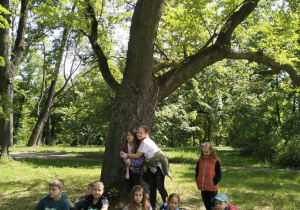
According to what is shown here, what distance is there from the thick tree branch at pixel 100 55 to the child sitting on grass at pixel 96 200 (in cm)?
303

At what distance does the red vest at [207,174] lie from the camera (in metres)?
5.26

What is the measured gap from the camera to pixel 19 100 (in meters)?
39.3

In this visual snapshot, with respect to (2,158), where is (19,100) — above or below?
above

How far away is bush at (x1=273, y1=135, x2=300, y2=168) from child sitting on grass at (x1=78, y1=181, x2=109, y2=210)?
13.8m

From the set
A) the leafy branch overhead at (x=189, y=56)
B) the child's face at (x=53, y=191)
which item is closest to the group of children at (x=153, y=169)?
the child's face at (x=53, y=191)

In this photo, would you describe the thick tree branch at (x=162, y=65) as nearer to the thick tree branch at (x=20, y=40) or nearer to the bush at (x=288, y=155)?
the thick tree branch at (x=20, y=40)

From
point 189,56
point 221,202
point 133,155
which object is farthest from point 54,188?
point 189,56

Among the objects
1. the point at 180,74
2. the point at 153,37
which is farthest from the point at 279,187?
the point at 153,37

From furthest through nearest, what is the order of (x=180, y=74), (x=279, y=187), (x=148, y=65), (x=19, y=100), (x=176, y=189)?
(x=19, y=100) < (x=279, y=187) < (x=176, y=189) < (x=180, y=74) < (x=148, y=65)

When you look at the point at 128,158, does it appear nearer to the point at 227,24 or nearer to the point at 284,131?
the point at 227,24

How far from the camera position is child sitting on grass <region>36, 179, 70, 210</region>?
4.23 m

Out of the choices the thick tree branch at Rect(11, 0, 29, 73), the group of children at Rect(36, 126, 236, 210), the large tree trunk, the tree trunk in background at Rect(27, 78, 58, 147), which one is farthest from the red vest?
the tree trunk in background at Rect(27, 78, 58, 147)

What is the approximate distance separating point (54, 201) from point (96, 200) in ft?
2.24

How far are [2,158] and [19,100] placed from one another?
97.8 feet
